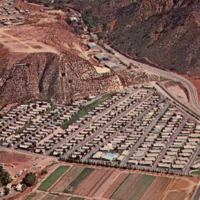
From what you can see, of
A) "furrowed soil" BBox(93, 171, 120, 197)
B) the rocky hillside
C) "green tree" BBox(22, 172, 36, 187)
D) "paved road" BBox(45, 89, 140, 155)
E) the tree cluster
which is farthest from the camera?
the rocky hillside

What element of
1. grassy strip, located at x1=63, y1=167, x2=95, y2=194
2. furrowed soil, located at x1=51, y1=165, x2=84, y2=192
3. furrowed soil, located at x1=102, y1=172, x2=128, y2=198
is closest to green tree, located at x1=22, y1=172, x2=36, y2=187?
furrowed soil, located at x1=51, y1=165, x2=84, y2=192

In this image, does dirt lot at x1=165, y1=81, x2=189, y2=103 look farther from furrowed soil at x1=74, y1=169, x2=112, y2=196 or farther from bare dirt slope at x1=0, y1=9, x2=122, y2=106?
furrowed soil at x1=74, y1=169, x2=112, y2=196

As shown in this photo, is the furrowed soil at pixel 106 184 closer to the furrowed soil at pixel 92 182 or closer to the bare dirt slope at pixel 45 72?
the furrowed soil at pixel 92 182

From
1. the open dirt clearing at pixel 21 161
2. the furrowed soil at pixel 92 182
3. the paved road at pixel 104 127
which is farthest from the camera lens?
the paved road at pixel 104 127

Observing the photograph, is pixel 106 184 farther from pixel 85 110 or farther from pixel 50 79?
pixel 50 79

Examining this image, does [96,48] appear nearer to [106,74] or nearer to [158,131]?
[106,74]

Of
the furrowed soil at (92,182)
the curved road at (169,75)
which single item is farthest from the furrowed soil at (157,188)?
the curved road at (169,75)
